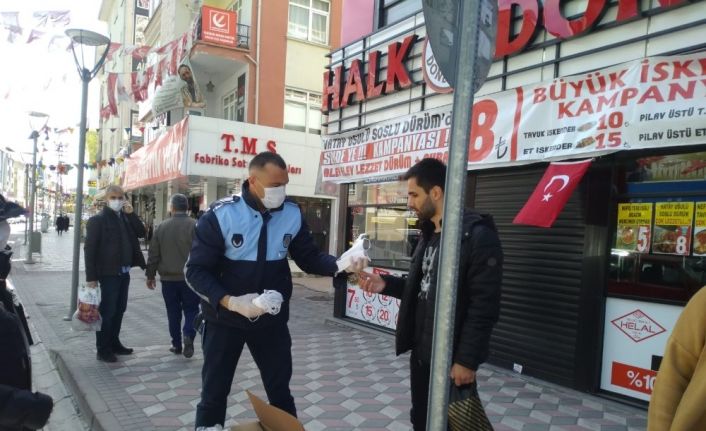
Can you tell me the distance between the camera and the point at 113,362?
5543 mm

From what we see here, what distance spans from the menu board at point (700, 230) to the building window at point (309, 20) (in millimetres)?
14191

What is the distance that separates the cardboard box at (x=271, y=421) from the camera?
2158 millimetres

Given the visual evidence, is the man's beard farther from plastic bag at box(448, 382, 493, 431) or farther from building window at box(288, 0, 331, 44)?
building window at box(288, 0, 331, 44)

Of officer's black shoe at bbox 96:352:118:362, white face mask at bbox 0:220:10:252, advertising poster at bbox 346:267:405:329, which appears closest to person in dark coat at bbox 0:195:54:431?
white face mask at bbox 0:220:10:252

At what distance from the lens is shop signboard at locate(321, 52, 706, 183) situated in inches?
156

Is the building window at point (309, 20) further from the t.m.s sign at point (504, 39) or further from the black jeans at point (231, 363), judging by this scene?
the black jeans at point (231, 363)

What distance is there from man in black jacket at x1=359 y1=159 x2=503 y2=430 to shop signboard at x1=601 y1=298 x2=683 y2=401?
2.74m

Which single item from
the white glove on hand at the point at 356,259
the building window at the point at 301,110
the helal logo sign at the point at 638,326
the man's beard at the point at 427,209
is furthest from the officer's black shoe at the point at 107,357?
the building window at the point at 301,110

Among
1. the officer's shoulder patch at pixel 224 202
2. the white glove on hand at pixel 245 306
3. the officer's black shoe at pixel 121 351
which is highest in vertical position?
the officer's shoulder patch at pixel 224 202

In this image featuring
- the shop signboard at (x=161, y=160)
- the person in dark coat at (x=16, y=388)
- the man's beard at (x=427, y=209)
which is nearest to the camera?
the person in dark coat at (x=16, y=388)

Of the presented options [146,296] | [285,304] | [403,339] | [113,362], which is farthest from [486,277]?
[146,296]

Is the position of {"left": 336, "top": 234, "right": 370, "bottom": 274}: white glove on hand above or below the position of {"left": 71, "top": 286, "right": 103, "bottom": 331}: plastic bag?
above

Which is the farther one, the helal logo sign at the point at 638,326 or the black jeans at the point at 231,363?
the helal logo sign at the point at 638,326

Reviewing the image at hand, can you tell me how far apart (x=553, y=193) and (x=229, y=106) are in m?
15.2
